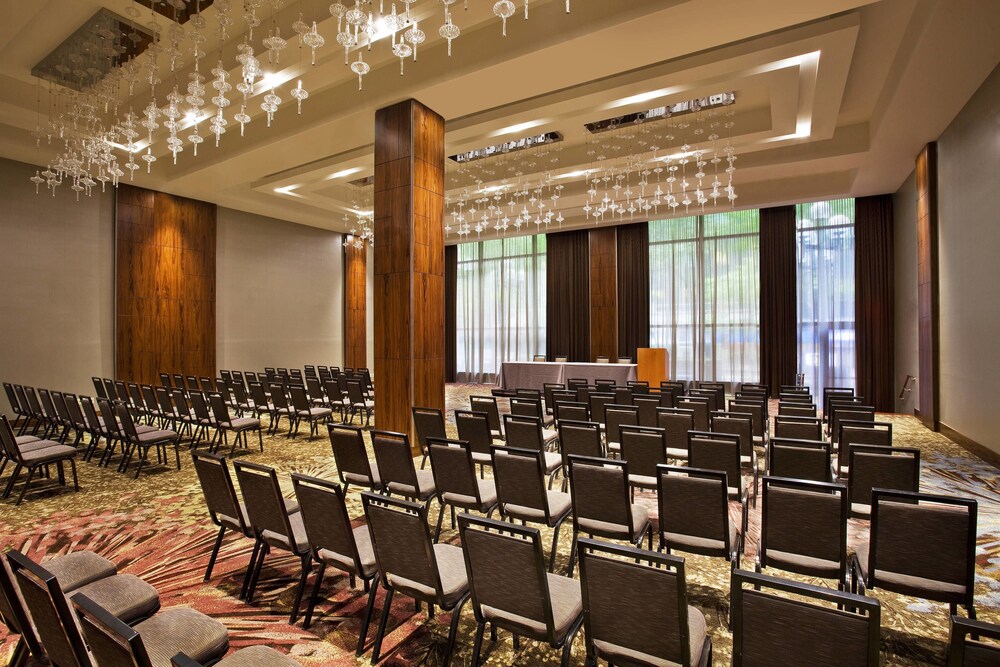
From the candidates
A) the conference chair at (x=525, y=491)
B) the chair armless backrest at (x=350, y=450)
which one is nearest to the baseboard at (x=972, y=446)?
the conference chair at (x=525, y=491)

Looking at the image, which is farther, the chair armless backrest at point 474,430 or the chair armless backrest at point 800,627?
the chair armless backrest at point 474,430

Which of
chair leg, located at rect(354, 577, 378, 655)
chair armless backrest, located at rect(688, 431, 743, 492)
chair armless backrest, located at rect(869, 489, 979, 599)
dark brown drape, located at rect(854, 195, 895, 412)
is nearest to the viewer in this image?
chair armless backrest, located at rect(869, 489, 979, 599)

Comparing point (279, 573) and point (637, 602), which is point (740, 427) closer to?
point (637, 602)

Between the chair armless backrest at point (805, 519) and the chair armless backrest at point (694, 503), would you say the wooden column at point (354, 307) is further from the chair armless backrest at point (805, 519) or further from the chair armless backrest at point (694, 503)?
the chair armless backrest at point (805, 519)

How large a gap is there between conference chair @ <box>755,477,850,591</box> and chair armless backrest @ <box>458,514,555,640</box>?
51.8 inches

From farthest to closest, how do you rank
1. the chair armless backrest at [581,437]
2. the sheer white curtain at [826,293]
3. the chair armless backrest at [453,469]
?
the sheer white curtain at [826,293] < the chair armless backrest at [581,437] < the chair armless backrest at [453,469]

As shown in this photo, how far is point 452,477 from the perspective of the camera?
145 inches

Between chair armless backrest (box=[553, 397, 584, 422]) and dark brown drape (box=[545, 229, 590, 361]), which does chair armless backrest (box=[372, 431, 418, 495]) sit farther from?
dark brown drape (box=[545, 229, 590, 361])

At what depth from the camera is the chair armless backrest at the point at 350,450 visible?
4059 millimetres

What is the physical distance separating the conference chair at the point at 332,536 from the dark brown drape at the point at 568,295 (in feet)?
43.8

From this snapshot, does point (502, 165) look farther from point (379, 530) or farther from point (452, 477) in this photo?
point (379, 530)

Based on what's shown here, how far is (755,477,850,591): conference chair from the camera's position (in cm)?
258

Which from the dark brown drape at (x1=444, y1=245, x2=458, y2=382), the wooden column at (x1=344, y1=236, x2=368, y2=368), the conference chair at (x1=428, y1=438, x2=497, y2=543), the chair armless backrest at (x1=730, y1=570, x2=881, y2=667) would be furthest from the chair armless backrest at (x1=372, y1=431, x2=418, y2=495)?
the dark brown drape at (x1=444, y1=245, x2=458, y2=382)

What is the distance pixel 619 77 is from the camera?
7.07 m
